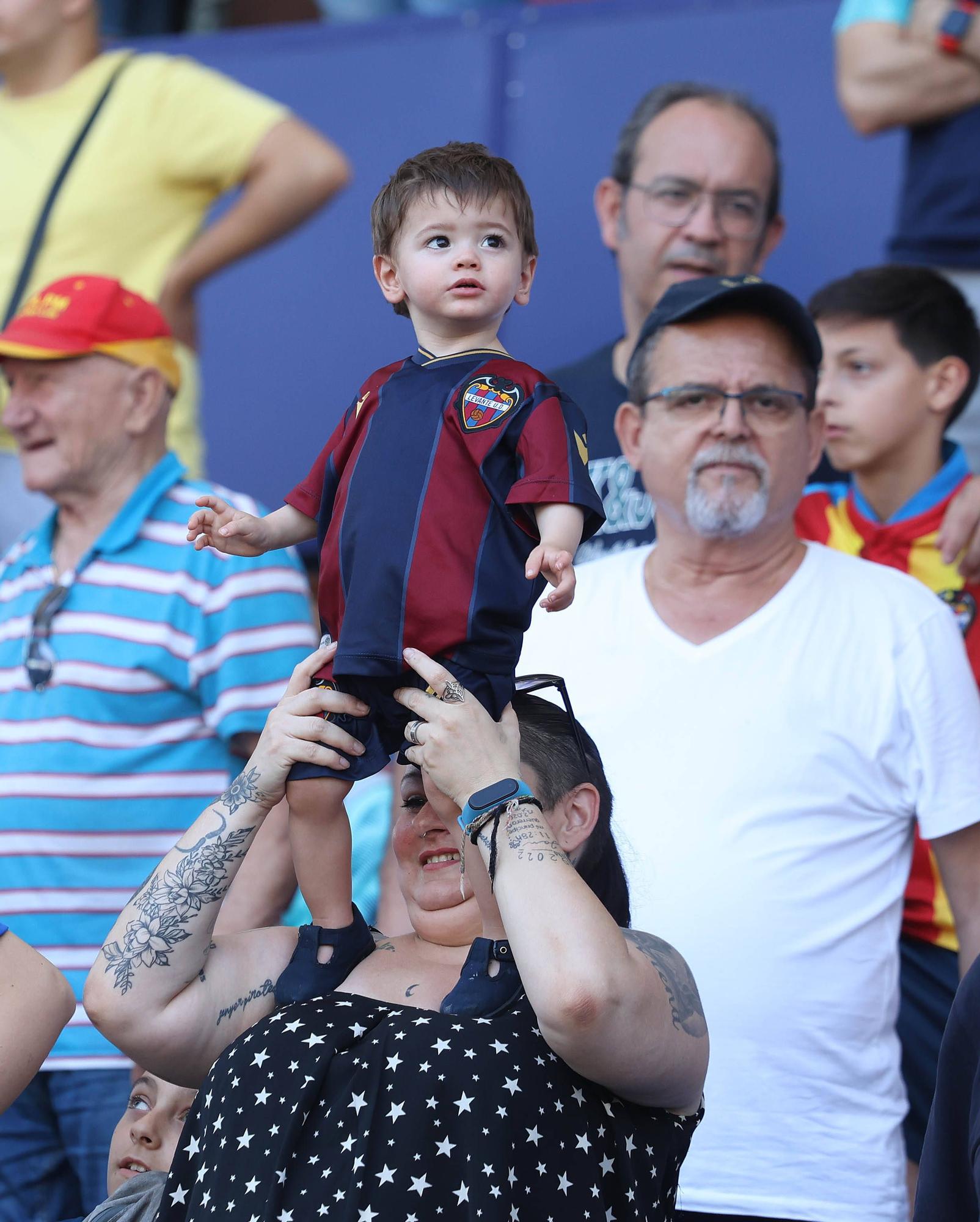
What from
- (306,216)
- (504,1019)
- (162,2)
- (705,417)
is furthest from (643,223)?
(162,2)

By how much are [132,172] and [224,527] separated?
7.86ft

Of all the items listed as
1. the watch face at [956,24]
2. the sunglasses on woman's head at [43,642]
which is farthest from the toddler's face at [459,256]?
the watch face at [956,24]

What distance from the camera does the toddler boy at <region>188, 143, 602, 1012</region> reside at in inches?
63.2

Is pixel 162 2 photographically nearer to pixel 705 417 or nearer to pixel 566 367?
pixel 566 367

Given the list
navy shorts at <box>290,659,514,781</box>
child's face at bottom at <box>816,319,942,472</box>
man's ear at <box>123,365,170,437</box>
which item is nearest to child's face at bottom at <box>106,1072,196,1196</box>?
navy shorts at <box>290,659,514,781</box>

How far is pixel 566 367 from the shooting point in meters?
3.15

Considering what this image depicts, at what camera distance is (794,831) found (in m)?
2.31

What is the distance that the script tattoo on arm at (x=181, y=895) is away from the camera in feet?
5.92

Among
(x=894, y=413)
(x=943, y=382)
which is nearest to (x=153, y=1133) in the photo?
(x=894, y=413)

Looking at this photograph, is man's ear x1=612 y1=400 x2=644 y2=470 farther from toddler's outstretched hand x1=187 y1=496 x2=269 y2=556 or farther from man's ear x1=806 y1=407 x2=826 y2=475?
toddler's outstretched hand x1=187 y1=496 x2=269 y2=556

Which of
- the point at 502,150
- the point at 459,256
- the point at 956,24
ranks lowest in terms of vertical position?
the point at 459,256

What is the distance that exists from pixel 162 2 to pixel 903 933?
3837 millimetres

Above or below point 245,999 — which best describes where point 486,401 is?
above

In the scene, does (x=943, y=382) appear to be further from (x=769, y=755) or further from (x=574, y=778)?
(x=574, y=778)
